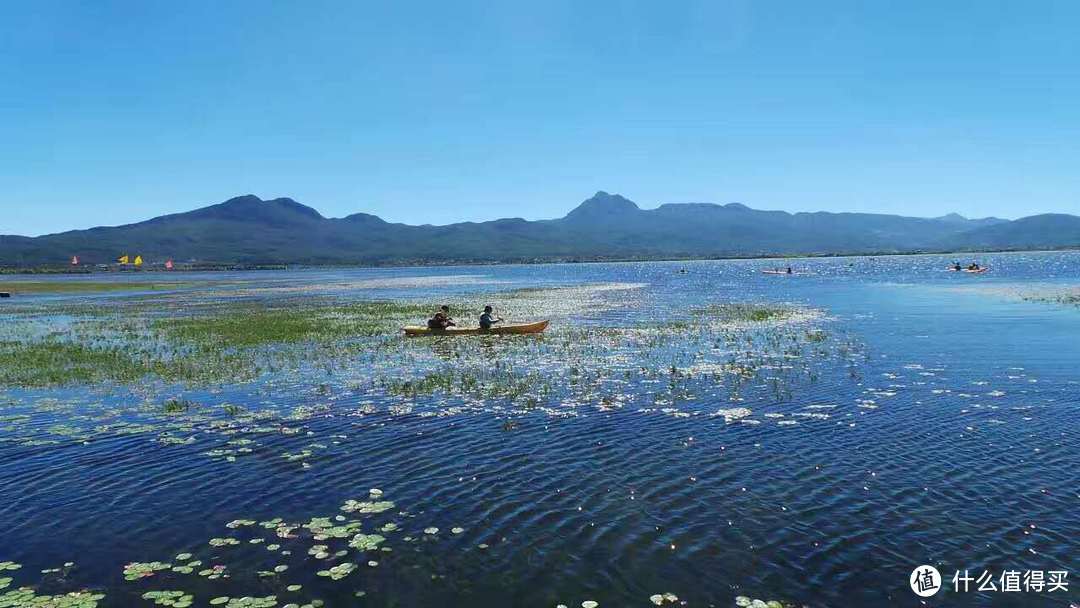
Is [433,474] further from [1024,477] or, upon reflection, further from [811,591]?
[1024,477]

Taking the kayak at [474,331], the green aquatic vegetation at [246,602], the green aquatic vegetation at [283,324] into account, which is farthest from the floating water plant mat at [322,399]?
the kayak at [474,331]

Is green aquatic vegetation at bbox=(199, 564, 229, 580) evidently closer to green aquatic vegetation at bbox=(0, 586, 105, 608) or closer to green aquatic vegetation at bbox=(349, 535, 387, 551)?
green aquatic vegetation at bbox=(0, 586, 105, 608)

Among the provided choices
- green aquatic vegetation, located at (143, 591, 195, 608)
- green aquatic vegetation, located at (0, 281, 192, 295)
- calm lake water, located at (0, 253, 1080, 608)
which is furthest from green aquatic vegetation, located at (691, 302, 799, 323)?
green aquatic vegetation, located at (0, 281, 192, 295)

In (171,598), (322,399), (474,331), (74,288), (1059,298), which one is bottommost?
(1059,298)

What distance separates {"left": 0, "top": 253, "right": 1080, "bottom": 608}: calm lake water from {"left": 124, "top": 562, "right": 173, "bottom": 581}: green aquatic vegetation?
0.18 m

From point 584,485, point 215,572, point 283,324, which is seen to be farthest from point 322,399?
point 283,324

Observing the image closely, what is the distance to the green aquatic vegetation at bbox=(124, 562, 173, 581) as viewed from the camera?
1270 centimetres

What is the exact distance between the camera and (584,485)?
16969mm

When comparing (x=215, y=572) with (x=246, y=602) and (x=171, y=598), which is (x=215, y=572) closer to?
(x=171, y=598)

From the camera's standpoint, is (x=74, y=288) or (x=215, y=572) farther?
(x=74, y=288)

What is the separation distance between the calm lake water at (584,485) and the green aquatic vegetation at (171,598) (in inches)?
9.0

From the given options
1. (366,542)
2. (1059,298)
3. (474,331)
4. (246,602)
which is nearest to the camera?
(246,602)

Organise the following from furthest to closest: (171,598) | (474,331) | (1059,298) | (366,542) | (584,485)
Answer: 1. (1059,298)
2. (474,331)
3. (584,485)
4. (366,542)
5. (171,598)

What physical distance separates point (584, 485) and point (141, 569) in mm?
9341
